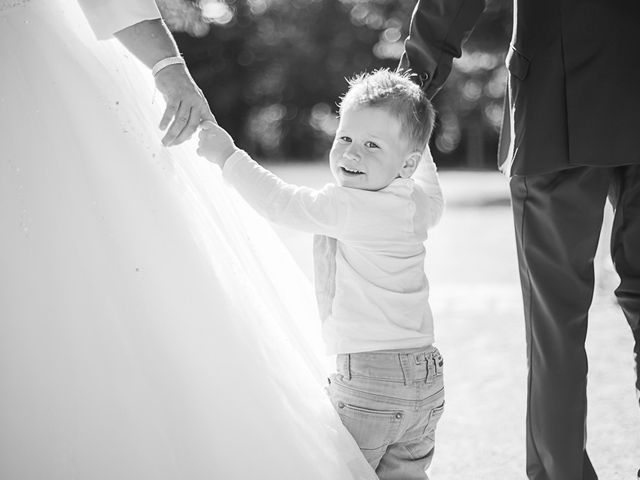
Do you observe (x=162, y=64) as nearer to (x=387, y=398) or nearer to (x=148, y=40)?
(x=148, y=40)

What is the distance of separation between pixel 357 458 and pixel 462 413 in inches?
66.9

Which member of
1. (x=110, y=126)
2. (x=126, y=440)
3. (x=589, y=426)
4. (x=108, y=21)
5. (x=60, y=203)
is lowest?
(x=589, y=426)

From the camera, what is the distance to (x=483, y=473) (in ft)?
10.2

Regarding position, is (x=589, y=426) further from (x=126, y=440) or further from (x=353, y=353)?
(x=126, y=440)

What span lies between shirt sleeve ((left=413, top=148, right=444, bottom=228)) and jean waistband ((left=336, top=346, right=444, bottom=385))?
1.26 feet

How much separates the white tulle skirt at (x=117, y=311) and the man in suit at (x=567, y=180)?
0.65 m

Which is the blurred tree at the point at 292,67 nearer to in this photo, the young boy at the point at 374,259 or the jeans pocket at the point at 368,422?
the young boy at the point at 374,259

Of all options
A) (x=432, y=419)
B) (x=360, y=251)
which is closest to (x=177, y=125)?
(x=360, y=251)

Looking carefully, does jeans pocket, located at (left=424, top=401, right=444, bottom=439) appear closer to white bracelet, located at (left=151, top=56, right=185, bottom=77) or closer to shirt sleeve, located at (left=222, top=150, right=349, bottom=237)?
shirt sleeve, located at (left=222, top=150, right=349, bottom=237)

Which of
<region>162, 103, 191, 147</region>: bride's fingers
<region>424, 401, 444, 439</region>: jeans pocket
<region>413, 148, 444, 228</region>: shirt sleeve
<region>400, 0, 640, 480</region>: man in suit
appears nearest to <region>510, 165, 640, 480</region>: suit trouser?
<region>400, 0, 640, 480</region>: man in suit

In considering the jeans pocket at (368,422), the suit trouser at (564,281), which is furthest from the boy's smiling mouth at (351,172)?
the jeans pocket at (368,422)

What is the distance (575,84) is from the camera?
2367 mm

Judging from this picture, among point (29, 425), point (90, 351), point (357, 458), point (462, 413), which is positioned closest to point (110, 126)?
point (90, 351)

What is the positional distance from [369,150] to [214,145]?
40 cm
